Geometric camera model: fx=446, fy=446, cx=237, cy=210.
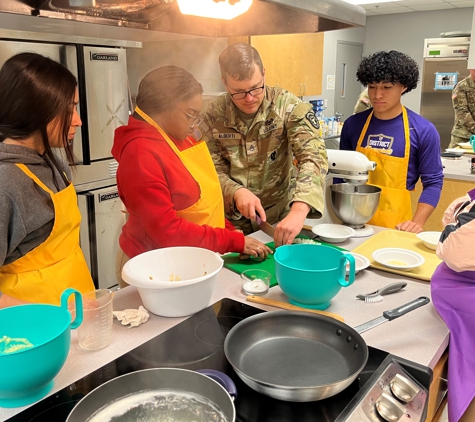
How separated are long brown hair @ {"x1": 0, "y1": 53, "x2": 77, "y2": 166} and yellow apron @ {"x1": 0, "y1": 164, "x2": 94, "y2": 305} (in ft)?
0.33

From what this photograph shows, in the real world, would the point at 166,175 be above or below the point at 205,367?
above

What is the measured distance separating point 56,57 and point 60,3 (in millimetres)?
805

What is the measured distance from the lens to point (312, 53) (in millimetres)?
3822

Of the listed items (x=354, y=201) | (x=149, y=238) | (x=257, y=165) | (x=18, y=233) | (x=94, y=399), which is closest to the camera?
(x=94, y=399)

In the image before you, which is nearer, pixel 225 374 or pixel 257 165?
pixel 225 374

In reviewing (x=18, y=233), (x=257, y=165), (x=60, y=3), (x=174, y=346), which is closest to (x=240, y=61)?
(x=257, y=165)

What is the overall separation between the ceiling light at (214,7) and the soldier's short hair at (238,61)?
0.90 ft

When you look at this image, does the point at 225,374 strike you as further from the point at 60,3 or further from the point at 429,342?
the point at 60,3

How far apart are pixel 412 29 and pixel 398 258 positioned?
252 inches

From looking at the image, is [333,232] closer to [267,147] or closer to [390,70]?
[267,147]

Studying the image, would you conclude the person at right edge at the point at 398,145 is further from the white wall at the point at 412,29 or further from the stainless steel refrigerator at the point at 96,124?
the white wall at the point at 412,29

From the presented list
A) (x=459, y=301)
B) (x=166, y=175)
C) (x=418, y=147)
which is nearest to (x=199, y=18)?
(x=166, y=175)

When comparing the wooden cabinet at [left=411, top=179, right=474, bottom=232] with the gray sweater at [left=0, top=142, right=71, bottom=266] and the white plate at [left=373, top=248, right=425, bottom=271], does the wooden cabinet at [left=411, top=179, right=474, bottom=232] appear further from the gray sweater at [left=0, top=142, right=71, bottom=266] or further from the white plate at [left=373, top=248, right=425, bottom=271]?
the gray sweater at [left=0, top=142, right=71, bottom=266]

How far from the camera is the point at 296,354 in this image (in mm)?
844
